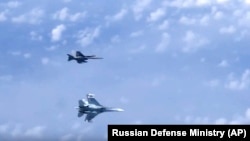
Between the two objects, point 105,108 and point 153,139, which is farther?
point 105,108

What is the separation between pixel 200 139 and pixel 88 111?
112m

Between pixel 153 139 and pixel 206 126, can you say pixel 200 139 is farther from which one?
pixel 153 139

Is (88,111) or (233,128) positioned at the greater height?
(88,111)

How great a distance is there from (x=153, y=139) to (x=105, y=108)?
381 ft

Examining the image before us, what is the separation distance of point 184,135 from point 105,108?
117m

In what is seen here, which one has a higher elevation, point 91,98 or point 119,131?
point 91,98

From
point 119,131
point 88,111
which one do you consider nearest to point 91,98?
point 88,111

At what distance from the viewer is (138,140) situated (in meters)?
79.9

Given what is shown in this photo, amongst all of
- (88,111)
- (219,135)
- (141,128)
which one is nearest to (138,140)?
(141,128)

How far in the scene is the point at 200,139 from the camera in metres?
79.8

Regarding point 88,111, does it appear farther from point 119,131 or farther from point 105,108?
point 119,131

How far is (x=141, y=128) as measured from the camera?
8012 centimetres

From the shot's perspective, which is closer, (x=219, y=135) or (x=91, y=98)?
(x=219, y=135)

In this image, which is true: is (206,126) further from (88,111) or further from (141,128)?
(88,111)
